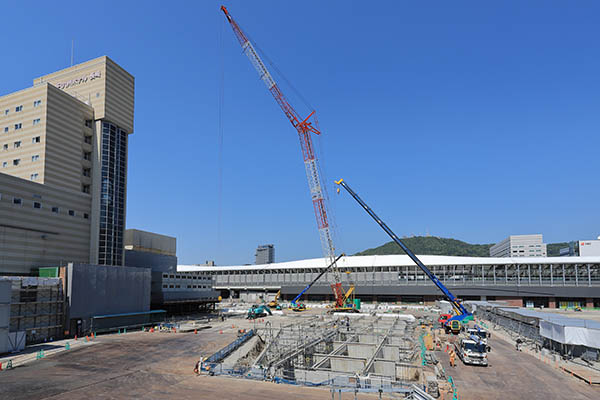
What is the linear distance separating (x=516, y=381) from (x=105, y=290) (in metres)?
59.3

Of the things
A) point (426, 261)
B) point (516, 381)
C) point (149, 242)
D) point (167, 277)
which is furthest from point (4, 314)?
point (426, 261)

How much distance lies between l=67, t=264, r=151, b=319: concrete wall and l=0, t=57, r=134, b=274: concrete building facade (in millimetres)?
13413

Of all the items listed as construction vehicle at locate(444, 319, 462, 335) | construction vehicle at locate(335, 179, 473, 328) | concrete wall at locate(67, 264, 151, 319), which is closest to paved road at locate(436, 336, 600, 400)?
construction vehicle at locate(444, 319, 462, 335)

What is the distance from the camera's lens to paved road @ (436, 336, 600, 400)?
3262 centimetres

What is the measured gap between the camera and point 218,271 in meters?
157

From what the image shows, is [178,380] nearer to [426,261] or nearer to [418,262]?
[418,262]

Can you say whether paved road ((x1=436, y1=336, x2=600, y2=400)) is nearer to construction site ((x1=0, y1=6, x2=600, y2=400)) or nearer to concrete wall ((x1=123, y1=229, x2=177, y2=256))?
construction site ((x1=0, y1=6, x2=600, y2=400))

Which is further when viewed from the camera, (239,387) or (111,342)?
(111,342)

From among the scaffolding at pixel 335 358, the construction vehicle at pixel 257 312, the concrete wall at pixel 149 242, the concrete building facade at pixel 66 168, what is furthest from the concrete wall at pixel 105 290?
the concrete wall at pixel 149 242

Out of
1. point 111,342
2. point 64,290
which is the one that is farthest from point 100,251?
point 111,342

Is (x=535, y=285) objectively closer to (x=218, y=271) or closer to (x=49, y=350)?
(x=218, y=271)

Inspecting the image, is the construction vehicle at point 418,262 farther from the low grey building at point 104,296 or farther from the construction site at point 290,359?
the low grey building at point 104,296

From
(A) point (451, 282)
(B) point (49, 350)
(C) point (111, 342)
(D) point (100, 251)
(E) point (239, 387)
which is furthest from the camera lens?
(A) point (451, 282)

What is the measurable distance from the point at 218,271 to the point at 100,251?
73513 millimetres
